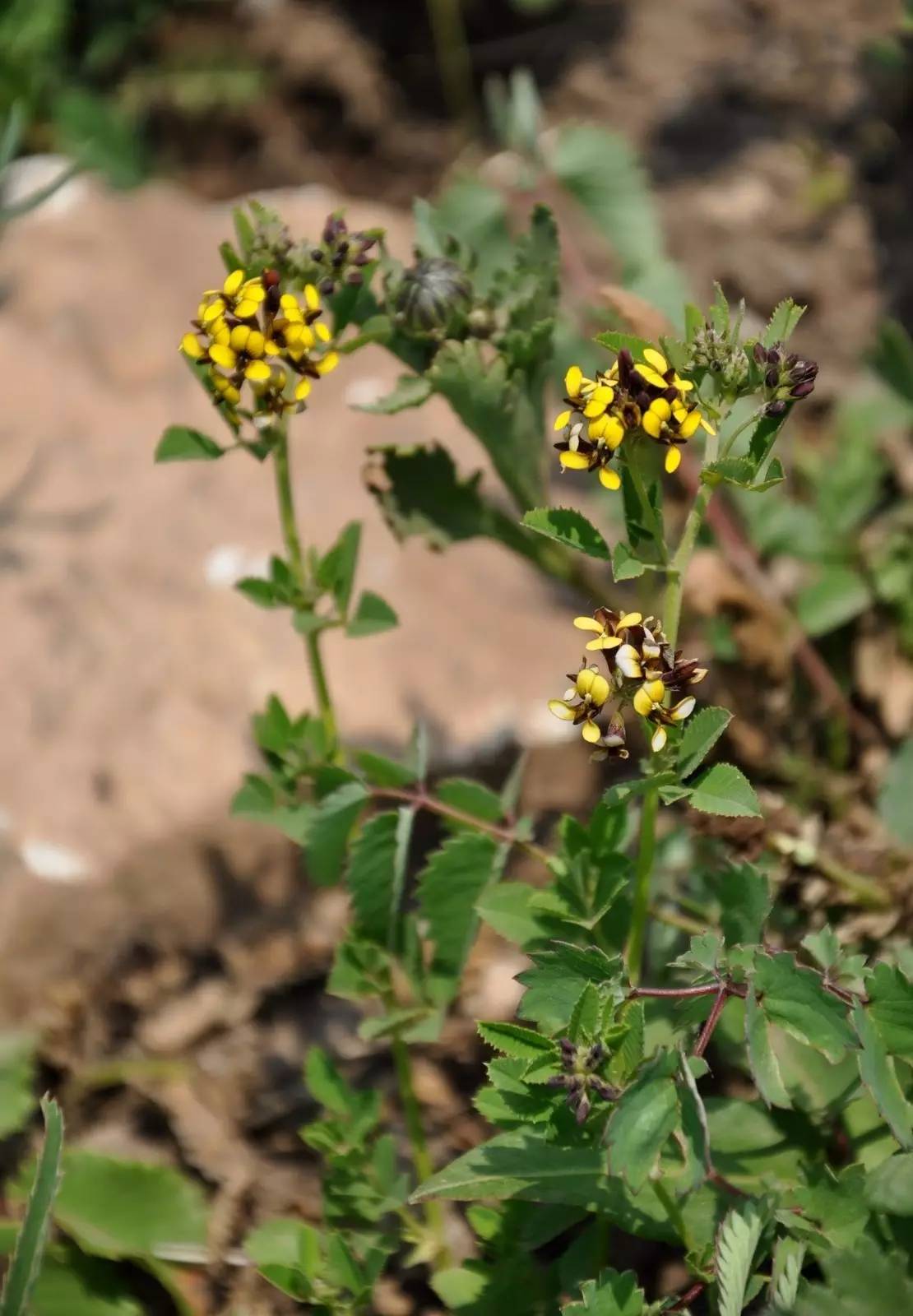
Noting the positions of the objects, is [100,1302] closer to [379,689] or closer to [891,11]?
[379,689]

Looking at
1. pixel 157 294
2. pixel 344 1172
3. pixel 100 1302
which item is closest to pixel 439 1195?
pixel 344 1172

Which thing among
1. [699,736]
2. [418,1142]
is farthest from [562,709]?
[418,1142]

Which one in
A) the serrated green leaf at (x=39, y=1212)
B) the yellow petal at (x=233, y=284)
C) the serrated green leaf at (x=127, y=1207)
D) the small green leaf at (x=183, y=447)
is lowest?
the serrated green leaf at (x=127, y=1207)

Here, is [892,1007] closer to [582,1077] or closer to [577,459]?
[582,1077]

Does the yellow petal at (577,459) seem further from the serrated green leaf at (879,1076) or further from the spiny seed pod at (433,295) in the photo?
the serrated green leaf at (879,1076)

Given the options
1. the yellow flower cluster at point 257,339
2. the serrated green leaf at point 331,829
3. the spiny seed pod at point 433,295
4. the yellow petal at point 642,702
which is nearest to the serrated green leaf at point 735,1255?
the yellow petal at point 642,702

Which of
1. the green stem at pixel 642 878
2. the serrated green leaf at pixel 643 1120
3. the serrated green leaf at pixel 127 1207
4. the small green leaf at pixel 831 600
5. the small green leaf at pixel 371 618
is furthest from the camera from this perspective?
the small green leaf at pixel 831 600
